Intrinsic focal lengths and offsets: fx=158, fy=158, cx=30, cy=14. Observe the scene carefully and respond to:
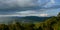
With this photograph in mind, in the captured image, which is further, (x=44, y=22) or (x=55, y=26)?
(x=44, y=22)

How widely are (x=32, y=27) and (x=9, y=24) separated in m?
2.09

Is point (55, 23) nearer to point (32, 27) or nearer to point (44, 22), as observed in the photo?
point (44, 22)

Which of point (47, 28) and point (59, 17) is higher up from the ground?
point (59, 17)

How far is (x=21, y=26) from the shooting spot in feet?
47.5

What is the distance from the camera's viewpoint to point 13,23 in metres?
14.2

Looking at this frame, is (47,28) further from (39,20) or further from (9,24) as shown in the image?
(9,24)

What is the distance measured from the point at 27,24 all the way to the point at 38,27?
1043mm

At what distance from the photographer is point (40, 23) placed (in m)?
14.2

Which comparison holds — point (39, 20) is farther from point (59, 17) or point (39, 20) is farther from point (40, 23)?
point (59, 17)

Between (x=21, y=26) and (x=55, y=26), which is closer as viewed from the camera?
(x=55, y=26)

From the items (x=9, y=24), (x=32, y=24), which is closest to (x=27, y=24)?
(x=32, y=24)

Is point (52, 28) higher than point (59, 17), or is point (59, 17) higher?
point (59, 17)

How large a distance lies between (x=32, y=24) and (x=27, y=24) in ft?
1.62

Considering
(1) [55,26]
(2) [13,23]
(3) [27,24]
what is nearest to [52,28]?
(1) [55,26]
